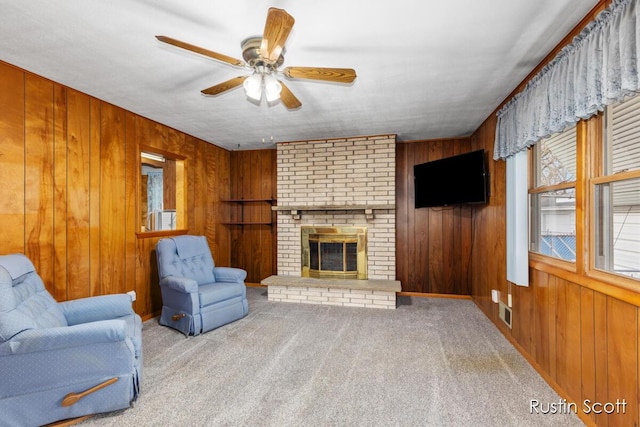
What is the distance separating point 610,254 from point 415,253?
2.95m

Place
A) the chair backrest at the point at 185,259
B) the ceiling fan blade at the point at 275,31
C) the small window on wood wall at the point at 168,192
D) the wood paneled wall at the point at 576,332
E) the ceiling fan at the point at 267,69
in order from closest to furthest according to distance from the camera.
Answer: the ceiling fan blade at the point at 275,31 < the wood paneled wall at the point at 576,332 < the ceiling fan at the point at 267,69 < the chair backrest at the point at 185,259 < the small window on wood wall at the point at 168,192

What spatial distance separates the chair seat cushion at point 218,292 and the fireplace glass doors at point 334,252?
1.28m

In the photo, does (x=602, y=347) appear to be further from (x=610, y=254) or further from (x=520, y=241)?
(x=520, y=241)

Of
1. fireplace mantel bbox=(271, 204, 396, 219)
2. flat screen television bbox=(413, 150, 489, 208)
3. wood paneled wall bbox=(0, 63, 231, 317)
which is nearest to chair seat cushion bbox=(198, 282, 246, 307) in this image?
wood paneled wall bbox=(0, 63, 231, 317)

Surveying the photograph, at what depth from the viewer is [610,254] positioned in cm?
169

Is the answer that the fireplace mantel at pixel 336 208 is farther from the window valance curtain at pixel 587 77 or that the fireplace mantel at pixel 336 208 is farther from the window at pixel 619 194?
the window at pixel 619 194

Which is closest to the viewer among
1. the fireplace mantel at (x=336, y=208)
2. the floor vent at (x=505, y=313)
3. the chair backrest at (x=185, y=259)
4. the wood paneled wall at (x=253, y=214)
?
the floor vent at (x=505, y=313)

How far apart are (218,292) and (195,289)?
29 centimetres

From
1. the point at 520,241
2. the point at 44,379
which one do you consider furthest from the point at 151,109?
the point at 520,241

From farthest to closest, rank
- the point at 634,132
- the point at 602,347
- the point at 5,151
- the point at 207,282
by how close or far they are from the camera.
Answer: the point at 207,282 → the point at 5,151 → the point at 602,347 → the point at 634,132

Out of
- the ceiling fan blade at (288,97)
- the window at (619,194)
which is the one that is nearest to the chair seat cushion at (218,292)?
the ceiling fan blade at (288,97)

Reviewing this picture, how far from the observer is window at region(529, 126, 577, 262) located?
204 centimetres

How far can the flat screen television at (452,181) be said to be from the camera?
3.34 meters

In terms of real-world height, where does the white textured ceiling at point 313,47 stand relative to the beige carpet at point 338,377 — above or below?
above
